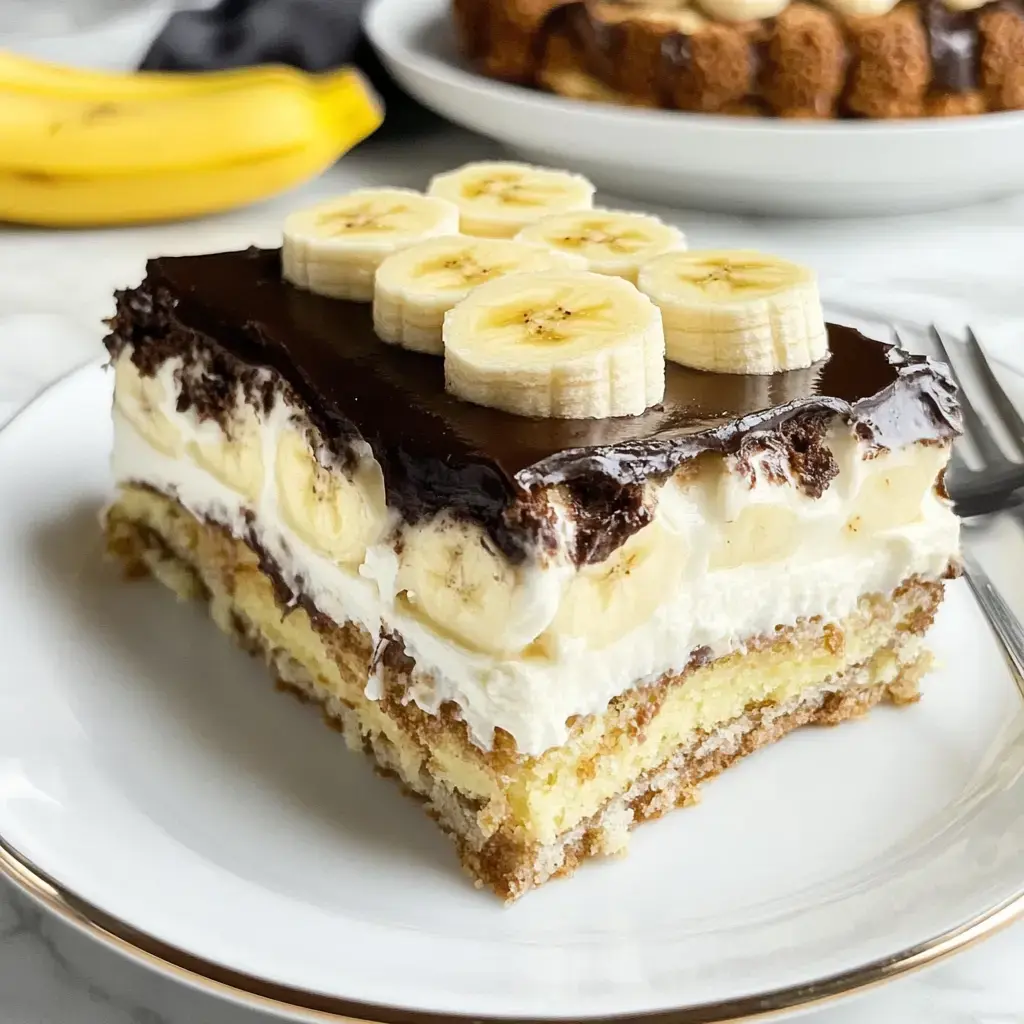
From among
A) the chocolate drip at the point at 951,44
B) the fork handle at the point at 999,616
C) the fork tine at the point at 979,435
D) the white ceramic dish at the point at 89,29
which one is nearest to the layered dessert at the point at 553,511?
the fork handle at the point at 999,616

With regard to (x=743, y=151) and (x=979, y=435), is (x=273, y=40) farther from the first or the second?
(x=979, y=435)

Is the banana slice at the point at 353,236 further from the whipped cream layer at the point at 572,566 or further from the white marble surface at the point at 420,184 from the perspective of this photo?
the white marble surface at the point at 420,184

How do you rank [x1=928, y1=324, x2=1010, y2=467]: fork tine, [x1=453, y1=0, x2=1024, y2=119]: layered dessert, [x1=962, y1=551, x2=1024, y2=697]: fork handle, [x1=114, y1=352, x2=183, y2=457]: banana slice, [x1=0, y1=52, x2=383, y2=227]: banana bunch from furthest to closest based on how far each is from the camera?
[x1=0, y1=52, x2=383, y2=227]: banana bunch < [x1=453, y1=0, x2=1024, y2=119]: layered dessert < [x1=928, y1=324, x2=1010, y2=467]: fork tine < [x1=114, y1=352, x2=183, y2=457]: banana slice < [x1=962, y1=551, x2=1024, y2=697]: fork handle

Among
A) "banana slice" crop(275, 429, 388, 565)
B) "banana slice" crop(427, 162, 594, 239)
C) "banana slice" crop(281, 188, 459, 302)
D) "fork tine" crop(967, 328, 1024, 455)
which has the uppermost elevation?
"banana slice" crop(281, 188, 459, 302)

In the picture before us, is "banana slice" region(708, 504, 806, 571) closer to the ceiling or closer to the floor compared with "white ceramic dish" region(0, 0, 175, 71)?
closer to the ceiling

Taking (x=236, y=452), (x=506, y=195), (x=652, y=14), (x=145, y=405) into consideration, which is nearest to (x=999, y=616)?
(x=506, y=195)

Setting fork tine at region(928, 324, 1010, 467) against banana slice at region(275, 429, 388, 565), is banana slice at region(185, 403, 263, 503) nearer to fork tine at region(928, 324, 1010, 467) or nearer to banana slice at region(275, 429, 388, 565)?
banana slice at region(275, 429, 388, 565)

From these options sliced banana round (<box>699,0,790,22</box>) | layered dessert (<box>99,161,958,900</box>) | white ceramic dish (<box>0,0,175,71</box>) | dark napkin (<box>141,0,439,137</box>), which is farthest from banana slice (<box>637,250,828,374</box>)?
white ceramic dish (<box>0,0,175,71</box>)
